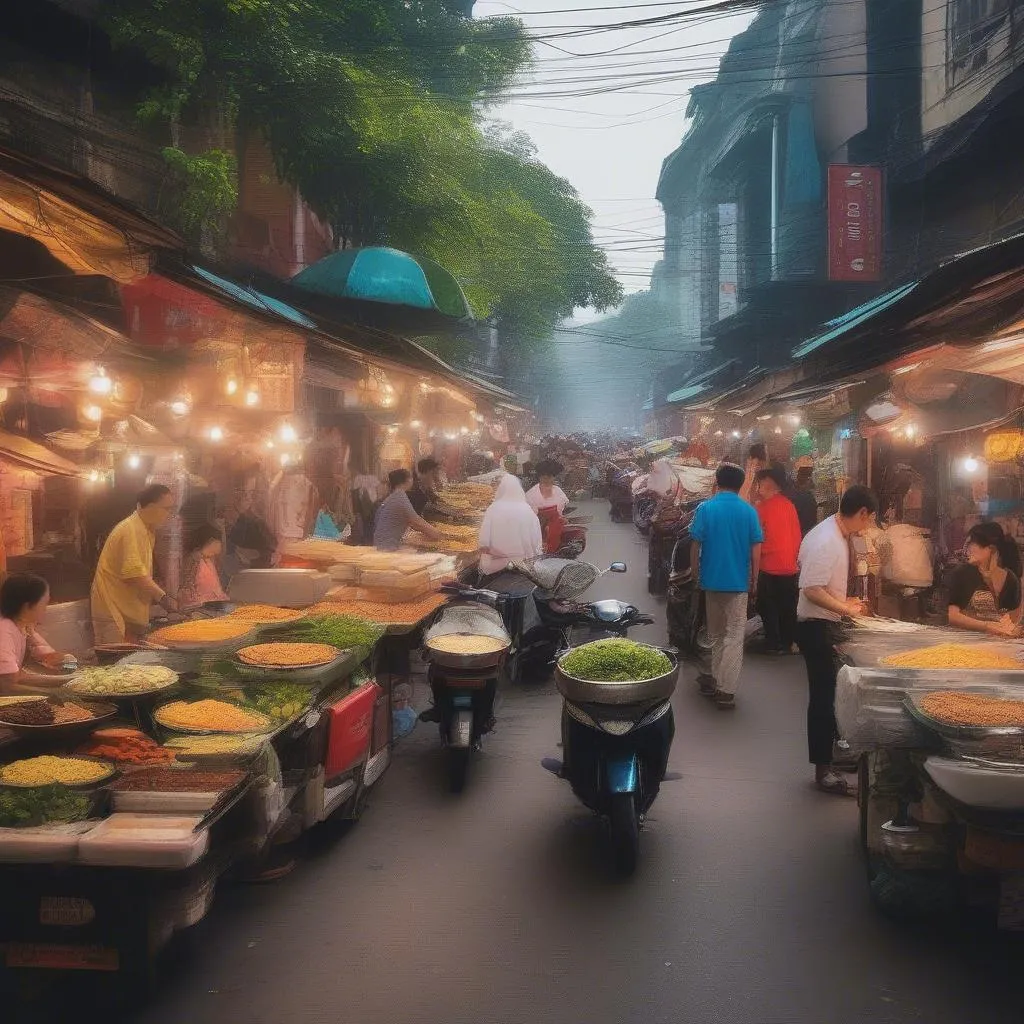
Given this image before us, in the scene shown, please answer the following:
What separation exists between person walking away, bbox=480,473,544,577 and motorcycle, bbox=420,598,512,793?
2225 mm

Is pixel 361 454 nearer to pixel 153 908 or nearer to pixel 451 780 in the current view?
pixel 451 780

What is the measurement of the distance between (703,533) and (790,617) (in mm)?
2760

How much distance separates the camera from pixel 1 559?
7496 millimetres

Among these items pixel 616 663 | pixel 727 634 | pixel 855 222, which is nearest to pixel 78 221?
pixel 616 663

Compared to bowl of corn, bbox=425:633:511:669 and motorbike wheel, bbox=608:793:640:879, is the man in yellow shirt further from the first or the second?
motorbike wheel, bbox=608:793:640:879

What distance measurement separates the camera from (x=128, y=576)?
24.9 feet

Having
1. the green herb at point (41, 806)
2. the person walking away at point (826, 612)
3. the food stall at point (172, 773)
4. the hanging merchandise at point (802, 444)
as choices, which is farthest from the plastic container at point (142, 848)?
the hanging merchandise at point (802, 444)

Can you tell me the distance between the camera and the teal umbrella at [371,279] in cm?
1523

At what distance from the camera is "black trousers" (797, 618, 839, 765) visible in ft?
20.5

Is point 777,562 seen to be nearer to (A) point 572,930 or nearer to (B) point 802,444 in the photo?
(A) point 572,930

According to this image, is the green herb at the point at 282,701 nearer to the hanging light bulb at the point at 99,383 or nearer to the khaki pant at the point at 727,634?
the hanging light bulb at the point at 99,383

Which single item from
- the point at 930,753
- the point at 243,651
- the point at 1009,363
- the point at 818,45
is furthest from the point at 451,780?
the point at 818,45

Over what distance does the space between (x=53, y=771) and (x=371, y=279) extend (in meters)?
12.4

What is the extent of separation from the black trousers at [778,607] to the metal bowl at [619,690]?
224 inches
